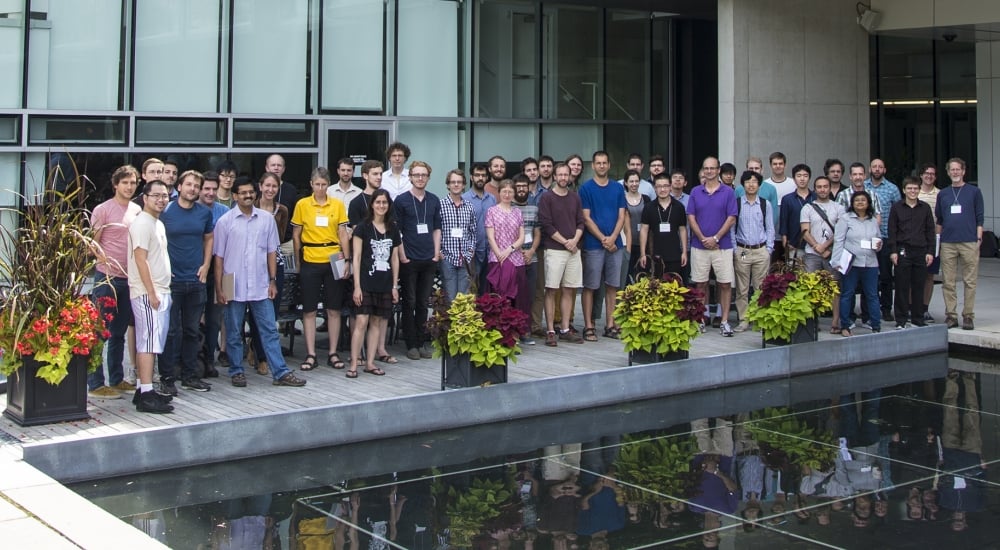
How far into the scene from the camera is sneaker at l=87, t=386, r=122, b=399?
976 centimetres

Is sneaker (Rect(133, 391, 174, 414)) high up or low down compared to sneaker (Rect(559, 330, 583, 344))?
down

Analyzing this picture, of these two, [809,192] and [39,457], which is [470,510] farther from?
[809,192]

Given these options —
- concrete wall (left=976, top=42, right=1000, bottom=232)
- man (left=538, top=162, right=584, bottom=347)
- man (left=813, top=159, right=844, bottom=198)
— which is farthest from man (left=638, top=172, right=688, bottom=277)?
concrete wall (left=976, top=42, right=1000, bottom=232)

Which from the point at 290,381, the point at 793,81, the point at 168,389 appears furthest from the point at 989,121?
the point at 168,389

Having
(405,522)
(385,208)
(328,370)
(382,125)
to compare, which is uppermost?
(382,125)

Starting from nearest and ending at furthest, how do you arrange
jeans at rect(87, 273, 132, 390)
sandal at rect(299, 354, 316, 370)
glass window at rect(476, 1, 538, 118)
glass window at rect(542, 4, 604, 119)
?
jeans at rect(87, 273, 132, 390), sandal at rect(299, 354, 316, 370), glass window at rect(476, 1, 538, 118), glass window at rect(542, 4, 604, 119)

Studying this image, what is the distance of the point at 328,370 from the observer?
11.1 m

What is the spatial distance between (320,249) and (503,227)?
201 centimetres

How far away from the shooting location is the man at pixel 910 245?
544 inches

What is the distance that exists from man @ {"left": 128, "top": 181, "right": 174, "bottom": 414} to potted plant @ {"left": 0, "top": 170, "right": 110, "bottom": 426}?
31cm

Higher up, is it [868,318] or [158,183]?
[158,183]

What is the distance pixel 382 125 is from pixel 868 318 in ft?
26.1

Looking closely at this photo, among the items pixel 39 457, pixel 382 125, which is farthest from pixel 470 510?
pixel 382 125

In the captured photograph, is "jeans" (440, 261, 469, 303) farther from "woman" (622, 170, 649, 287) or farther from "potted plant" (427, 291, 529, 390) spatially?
"woman" (622, 170, 649, 287)
